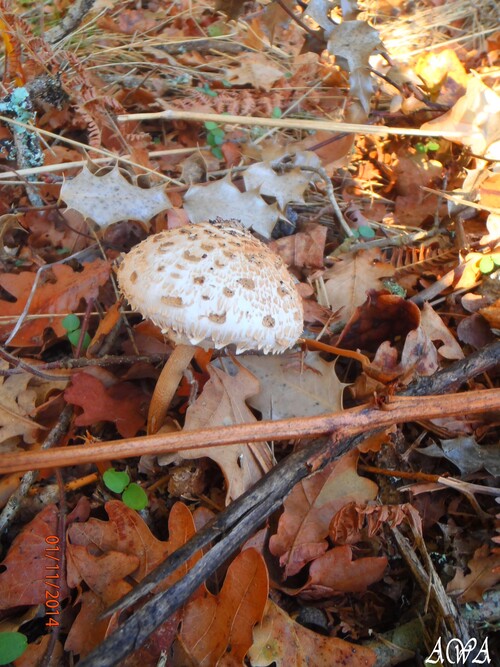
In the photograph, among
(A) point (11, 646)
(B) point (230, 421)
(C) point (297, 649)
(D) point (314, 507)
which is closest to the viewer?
(A) point (11, 646)

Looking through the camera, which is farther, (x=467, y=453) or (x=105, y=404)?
(x=105, y=404)

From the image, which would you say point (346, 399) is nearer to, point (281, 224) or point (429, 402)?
point (429, 402)

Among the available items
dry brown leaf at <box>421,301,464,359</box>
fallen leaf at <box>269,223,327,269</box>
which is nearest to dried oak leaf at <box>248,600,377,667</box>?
dry brown leaf at <box>421,301,464,359</box>

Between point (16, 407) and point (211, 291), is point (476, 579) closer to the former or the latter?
point (211, 291)

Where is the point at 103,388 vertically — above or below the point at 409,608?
above

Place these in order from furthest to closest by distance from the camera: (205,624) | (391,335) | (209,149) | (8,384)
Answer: (209,149) < (391,335) < (8,384) < (205,624)

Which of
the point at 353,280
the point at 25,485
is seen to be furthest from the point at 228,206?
the point at 25,485

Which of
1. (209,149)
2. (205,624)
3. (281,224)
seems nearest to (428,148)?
(281,224)
